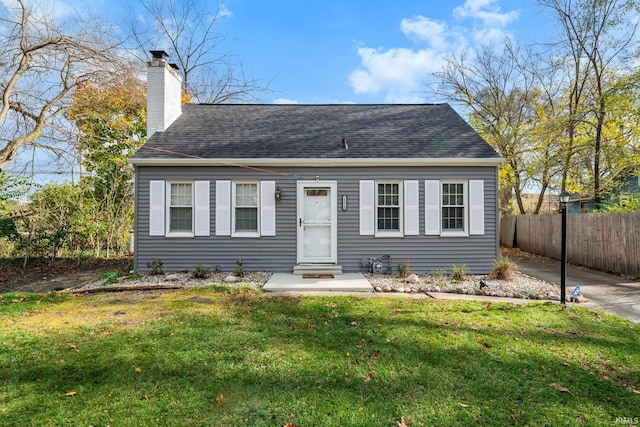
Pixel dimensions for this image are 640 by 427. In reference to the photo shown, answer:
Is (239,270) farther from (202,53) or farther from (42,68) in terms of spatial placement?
(202,53)

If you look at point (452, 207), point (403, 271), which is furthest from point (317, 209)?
point (452, 207)

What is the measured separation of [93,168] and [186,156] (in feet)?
23.5

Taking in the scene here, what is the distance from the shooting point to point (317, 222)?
848cm

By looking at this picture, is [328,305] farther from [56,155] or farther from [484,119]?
[484,119]

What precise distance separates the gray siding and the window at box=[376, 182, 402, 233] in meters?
0.28

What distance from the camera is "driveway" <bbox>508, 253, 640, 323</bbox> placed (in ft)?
18.5

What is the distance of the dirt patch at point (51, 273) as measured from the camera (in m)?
7.22

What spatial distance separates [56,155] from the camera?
388 inches

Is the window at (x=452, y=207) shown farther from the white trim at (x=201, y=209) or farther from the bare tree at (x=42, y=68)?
the bare tree at (x=42, y=68)

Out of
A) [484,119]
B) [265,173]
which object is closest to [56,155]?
[265,173]

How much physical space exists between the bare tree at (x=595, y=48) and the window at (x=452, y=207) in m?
7.71

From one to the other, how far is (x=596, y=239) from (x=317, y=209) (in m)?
8.25

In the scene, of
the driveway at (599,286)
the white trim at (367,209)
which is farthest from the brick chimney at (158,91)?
the driveway at (599,286)

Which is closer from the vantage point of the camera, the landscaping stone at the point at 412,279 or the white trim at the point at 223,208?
the landscaping stone at the point at 412,279
